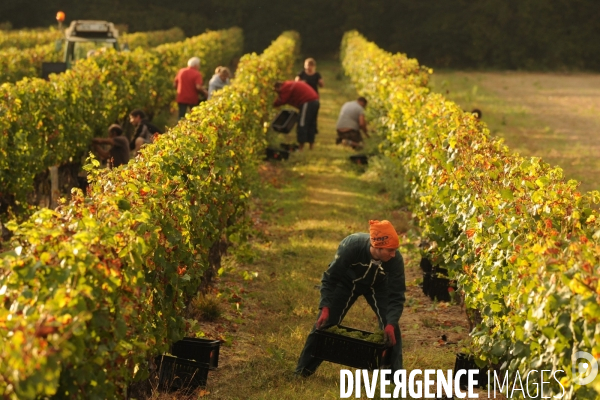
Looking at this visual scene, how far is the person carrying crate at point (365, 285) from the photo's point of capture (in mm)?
7453

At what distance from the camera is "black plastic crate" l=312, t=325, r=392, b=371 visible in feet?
24.0

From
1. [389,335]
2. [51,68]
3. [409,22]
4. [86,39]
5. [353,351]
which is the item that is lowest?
[353,351]

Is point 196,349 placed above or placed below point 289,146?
above

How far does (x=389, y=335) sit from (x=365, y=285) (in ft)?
1.85

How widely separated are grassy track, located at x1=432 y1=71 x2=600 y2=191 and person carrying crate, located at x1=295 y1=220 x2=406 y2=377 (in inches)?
327

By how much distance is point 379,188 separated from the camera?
16.7 meters

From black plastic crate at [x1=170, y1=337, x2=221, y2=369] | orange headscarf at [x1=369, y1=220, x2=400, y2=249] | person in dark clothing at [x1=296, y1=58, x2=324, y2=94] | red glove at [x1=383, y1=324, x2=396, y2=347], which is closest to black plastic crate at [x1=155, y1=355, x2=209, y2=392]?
black plastic crate at [x1=170, y1=337, x2=221, y2=369]

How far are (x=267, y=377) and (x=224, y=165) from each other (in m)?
2.27

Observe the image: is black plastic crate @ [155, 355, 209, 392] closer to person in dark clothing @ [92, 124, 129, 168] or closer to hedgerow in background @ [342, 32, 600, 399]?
hedgerow in background @ [342, 32, 600, 399]

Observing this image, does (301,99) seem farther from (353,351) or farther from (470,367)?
(353,351)

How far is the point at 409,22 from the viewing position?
174 ft

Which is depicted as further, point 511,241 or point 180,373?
point 180,373

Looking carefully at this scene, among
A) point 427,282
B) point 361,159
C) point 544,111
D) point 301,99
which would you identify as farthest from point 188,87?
point 544,111

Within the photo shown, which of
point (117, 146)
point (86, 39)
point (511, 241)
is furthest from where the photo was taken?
point (86, 39)
